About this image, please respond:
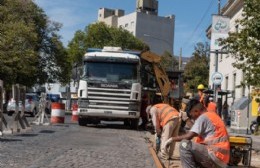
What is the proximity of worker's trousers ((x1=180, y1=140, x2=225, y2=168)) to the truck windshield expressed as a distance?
1572cm

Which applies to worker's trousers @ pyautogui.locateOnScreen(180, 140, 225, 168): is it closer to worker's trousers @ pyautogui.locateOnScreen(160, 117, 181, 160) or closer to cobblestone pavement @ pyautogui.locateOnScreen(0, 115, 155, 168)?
cobblestone pavement @ pyautogui.locateOnScreen(0, 115, 155, 168)

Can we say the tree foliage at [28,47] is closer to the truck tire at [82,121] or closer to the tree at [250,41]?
the truck tire at [82,121]

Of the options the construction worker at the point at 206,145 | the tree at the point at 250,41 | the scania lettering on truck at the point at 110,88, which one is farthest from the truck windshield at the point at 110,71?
→ the construction worker at the point at 206,145

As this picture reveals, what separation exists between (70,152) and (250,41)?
5834 mm

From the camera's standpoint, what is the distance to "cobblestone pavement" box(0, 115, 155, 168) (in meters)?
11.1

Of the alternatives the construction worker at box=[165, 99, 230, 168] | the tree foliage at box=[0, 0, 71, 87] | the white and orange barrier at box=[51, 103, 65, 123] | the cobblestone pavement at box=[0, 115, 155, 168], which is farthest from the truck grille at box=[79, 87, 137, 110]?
the tree foliage at box=[0, 0, 71, 87]

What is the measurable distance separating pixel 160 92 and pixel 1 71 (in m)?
18.5

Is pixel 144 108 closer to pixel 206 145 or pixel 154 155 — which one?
pixel 154 155

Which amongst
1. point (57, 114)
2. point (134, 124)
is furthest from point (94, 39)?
point (134, 124)

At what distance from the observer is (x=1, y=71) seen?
42031 millimetres

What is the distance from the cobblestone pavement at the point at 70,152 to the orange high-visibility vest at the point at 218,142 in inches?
148

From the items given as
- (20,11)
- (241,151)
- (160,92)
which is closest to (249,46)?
(241,151)

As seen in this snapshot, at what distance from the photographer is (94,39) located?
264 ft

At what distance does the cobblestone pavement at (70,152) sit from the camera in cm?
1108
